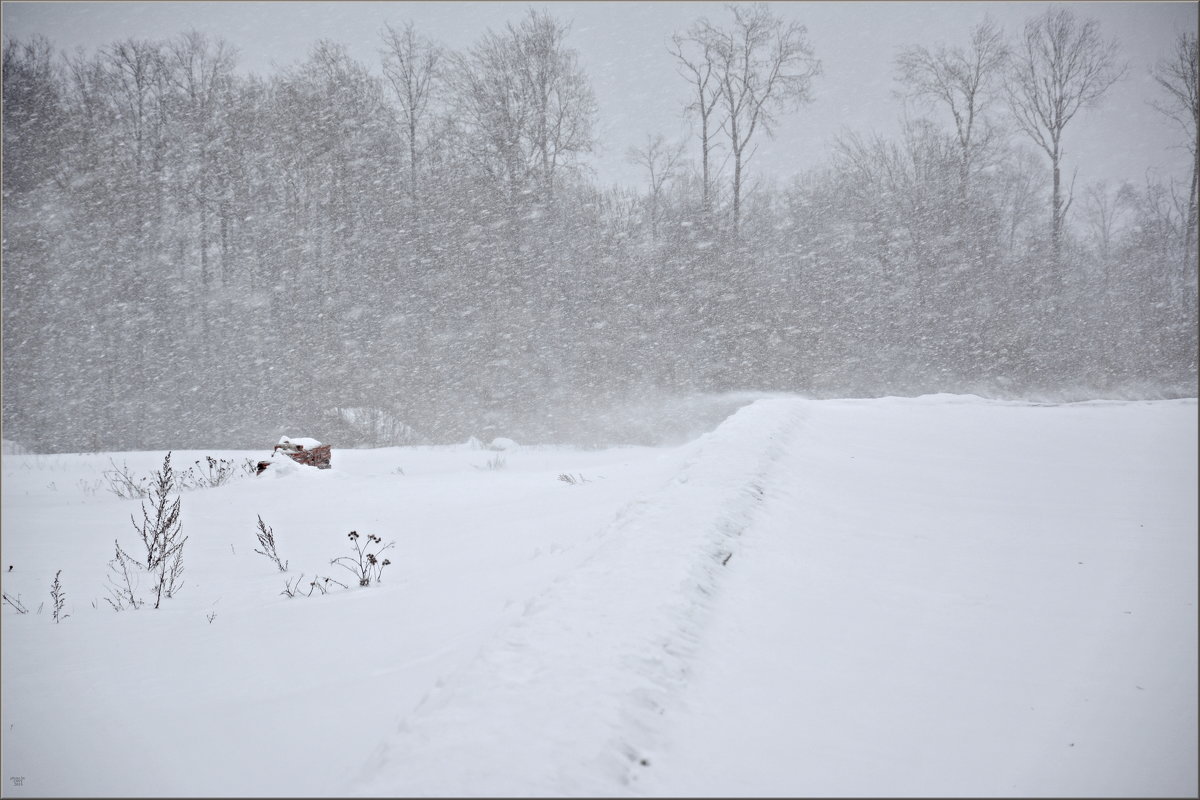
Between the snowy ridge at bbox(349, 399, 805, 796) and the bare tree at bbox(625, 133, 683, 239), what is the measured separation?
2273 cm

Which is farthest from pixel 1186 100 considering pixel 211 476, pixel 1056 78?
pixel 211 476

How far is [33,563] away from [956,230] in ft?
83.5

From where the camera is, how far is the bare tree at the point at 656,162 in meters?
24.6

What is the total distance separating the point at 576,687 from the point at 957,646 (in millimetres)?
1561

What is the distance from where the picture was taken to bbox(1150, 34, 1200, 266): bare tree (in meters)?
10.8

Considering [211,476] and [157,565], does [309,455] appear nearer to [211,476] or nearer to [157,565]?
[211,476]

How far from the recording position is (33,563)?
19.1 ft

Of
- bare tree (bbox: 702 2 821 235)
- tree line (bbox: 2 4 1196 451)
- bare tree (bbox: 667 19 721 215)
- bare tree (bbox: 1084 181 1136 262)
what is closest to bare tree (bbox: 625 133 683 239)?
tree line (bbox: 2 4 1196 451)

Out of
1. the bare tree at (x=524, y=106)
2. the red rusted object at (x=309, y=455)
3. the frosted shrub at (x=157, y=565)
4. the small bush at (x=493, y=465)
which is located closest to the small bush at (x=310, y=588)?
the frosted shrub at (x=157, y=565)

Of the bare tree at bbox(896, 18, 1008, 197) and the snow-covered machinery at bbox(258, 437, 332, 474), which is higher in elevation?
the bare tree at bbox(896, 18, 1008, 197)

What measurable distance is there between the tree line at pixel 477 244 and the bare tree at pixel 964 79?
0.10m

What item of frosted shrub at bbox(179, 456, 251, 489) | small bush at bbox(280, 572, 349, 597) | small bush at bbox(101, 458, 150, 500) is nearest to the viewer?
small bush at bbox(280, 572, 349, 597)

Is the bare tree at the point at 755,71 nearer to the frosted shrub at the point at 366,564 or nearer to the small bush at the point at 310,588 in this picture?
the frosted shrub at the point at 366,564

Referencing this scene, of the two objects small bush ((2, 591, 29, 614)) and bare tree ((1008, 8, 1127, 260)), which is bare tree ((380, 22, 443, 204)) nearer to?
bare tree ((1008, 8, 1127, 260))
